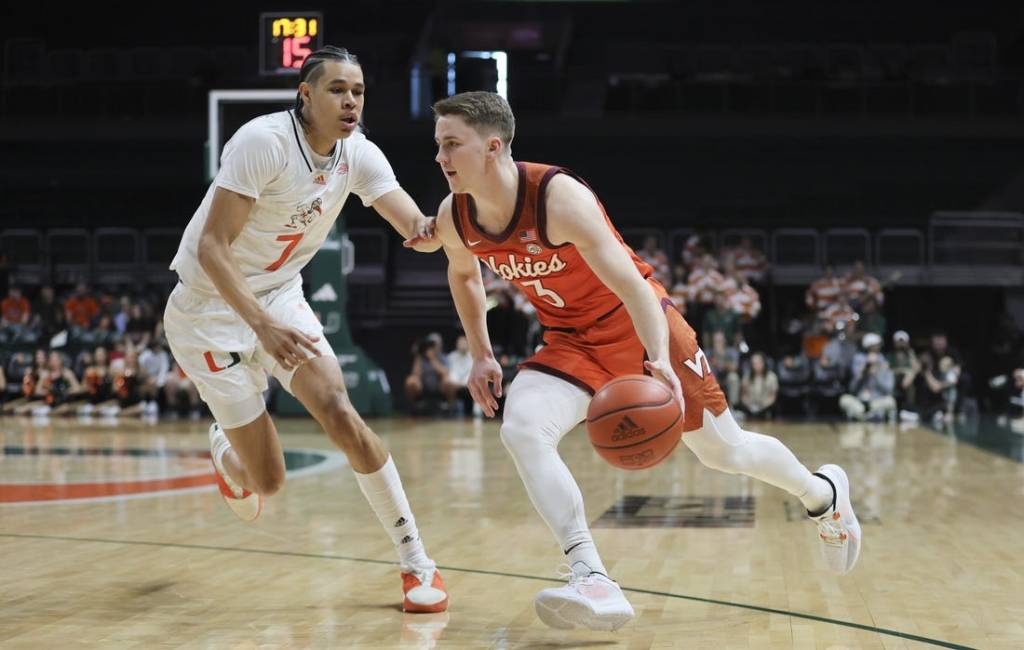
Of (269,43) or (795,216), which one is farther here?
(795,216)

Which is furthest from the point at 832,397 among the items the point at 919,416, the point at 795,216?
the point at 795,216

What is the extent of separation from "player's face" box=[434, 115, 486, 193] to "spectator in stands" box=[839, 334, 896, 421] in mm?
11807

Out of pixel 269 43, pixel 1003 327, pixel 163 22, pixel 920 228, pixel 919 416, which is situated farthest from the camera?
pixel 163 22

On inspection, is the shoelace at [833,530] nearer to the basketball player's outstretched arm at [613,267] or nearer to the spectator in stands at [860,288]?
the basketball player's outstretched arm at [613,267]

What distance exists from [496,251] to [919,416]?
41.8ft

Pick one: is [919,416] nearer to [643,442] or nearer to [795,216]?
[795,216]

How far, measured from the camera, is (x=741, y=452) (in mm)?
4516

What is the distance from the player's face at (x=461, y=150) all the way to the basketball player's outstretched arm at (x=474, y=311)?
31 centimetres

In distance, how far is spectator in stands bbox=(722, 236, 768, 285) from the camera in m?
17.3

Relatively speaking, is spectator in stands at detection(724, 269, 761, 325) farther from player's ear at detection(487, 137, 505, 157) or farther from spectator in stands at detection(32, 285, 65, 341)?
player's ear at detection(487, 137, 505, 157)

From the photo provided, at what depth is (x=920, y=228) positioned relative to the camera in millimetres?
19359

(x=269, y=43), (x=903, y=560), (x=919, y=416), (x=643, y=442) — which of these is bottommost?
(x=919, y=416)

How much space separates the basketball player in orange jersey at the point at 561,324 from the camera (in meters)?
4.03

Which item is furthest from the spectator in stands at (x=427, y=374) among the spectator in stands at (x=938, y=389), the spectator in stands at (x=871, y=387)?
the spectator in stands at (x=938, y=389)
